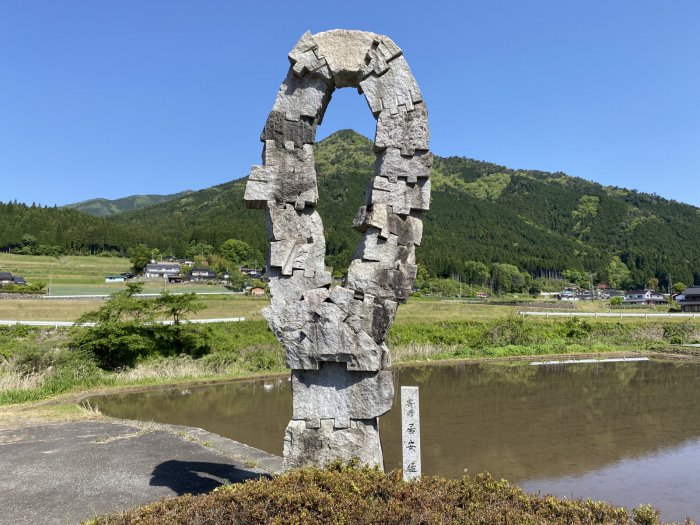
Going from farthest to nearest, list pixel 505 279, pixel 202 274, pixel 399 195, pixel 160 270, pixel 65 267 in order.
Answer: pixel 505 279
pixel 202 274
pixel 160 270
pixel 65 267
pixel 399 195

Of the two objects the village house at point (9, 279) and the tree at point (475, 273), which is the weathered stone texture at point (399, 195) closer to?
the village house at point (9, 279)

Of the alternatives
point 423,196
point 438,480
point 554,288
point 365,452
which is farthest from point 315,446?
point 554,288

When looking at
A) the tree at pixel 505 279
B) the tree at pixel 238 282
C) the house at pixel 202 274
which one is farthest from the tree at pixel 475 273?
the house at pixel 202 274

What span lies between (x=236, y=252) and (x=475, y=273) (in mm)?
45469

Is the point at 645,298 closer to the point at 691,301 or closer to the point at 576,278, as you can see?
the point at 691,301

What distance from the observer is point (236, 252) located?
95188mm

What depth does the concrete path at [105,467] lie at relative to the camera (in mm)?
7211

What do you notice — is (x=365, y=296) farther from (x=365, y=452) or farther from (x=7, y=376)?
(x=7, y=376)

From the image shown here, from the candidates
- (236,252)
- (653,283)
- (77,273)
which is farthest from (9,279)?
(653,283)

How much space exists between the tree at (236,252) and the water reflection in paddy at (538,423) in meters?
74.5

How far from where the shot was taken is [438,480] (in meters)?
5.51

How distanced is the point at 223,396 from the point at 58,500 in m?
10.2

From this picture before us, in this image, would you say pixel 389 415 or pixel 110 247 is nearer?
pixel 389 415

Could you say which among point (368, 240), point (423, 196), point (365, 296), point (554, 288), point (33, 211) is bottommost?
point (554, 288)
